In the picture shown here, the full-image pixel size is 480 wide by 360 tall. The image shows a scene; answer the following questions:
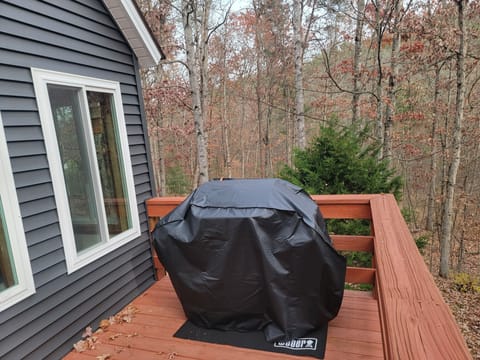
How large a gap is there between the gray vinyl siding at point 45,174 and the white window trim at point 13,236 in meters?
0.04

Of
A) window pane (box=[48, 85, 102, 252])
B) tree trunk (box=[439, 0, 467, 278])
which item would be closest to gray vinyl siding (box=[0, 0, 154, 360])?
window pane (box=[48, 85, 102, 252])

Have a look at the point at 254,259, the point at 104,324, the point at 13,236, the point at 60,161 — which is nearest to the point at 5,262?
the point at 13,236

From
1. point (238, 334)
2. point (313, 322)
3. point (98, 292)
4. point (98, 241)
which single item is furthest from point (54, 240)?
point (313, 322)

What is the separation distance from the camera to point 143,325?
7.52ft

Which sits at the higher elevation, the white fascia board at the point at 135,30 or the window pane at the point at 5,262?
the white fascia board at the point at 135,30

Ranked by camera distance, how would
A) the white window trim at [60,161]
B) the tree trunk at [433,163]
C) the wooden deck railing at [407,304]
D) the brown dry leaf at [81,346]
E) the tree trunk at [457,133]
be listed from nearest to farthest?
1. the wooden deck railing at [407,304]
2. the white window trim at [60,161]
3. the brown dry leaf at [81,346]
4. the tree trunk at [457,133]
5. the tree trunk at [433,163]

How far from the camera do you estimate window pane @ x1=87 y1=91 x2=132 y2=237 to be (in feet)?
8.22

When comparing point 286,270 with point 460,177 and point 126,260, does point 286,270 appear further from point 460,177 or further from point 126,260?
point 460,177

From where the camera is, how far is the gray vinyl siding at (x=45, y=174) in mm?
1770

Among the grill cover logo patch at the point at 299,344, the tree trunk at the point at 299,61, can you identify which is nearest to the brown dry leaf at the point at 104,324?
the grill cover logo patch at the point at 299,344

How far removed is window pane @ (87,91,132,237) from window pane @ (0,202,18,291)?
85 cm

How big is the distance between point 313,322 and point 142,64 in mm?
2859

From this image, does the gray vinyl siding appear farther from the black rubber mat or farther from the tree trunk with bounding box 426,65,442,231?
the tree trunk with bounding box 426,65,442,231

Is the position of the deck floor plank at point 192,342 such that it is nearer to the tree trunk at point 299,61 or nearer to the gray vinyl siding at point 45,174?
the gray vinyl siding at point 45,174
